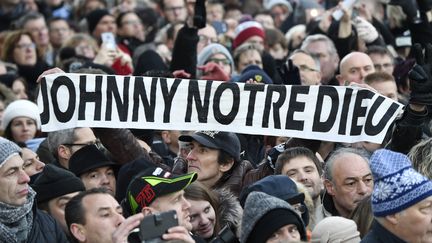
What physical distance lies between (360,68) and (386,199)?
205 inches

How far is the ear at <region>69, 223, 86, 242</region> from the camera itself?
321 inches

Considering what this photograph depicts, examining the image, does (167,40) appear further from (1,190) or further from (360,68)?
(1,190)

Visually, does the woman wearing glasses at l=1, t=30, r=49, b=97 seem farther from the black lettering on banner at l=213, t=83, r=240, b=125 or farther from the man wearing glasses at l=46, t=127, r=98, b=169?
the black lettering on banner at l=213, t=83, r=240, b=125

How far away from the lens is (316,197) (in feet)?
29.1

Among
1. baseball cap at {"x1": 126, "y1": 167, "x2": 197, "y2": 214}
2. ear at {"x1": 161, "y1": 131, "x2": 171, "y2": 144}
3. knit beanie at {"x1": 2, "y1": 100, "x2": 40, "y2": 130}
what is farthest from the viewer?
knit beanie at {"x1": 2, "y1": 100, "x2": 40, "y2": 130}

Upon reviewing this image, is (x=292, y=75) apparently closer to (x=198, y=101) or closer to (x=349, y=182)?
(x=198, y=101)

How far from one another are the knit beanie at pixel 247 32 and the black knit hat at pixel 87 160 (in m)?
5.58

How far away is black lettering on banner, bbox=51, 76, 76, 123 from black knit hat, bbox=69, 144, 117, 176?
0.43 meters

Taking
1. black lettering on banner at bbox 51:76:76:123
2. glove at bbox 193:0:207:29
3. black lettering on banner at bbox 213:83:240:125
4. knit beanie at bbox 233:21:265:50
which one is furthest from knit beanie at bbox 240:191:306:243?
knit beanie at bbox 233:21:265:50

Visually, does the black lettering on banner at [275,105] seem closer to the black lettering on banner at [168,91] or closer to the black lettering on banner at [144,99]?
the black lettering on banner at [168,91]

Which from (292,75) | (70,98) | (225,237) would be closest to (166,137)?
(292,75)

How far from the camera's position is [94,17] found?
1645cm

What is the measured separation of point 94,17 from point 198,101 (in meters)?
7.38

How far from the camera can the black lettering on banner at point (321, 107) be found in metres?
9.12
